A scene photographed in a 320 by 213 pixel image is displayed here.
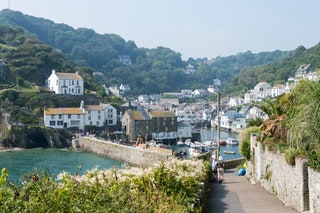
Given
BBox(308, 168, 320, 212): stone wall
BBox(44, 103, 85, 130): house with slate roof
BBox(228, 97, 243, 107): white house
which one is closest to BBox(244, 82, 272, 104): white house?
BBox(228, 97, 243, 107): white house

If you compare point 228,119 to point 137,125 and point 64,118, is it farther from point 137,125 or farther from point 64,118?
point 64,118

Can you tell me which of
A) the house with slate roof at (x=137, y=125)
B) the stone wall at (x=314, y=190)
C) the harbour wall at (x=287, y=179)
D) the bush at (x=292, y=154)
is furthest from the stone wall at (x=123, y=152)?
the stone wall at (x=314, y=190)

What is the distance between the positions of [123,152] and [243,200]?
4614 centimetres

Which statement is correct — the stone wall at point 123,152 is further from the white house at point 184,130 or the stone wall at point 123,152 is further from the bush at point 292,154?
the bush at point 292,154

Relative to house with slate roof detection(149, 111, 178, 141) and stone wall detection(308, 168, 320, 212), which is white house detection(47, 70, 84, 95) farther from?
stone wall detection(308, 168, 320, 212)

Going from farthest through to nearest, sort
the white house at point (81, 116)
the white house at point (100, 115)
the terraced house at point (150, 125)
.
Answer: the white house at point (100, 115), the terraced house at point (150, 125), the white house at point (81, 116)

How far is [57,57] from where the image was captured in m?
124

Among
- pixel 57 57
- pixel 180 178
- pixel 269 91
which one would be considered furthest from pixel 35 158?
pixel 269 91

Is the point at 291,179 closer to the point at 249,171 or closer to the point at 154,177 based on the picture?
the point at 154,177

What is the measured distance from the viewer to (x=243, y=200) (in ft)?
45.1

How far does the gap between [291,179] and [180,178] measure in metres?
3.98

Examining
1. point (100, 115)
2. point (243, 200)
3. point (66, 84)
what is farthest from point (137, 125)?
point (243, 200)

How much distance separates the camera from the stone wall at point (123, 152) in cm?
5075

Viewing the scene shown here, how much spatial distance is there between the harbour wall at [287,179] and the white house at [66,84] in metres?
81.9
